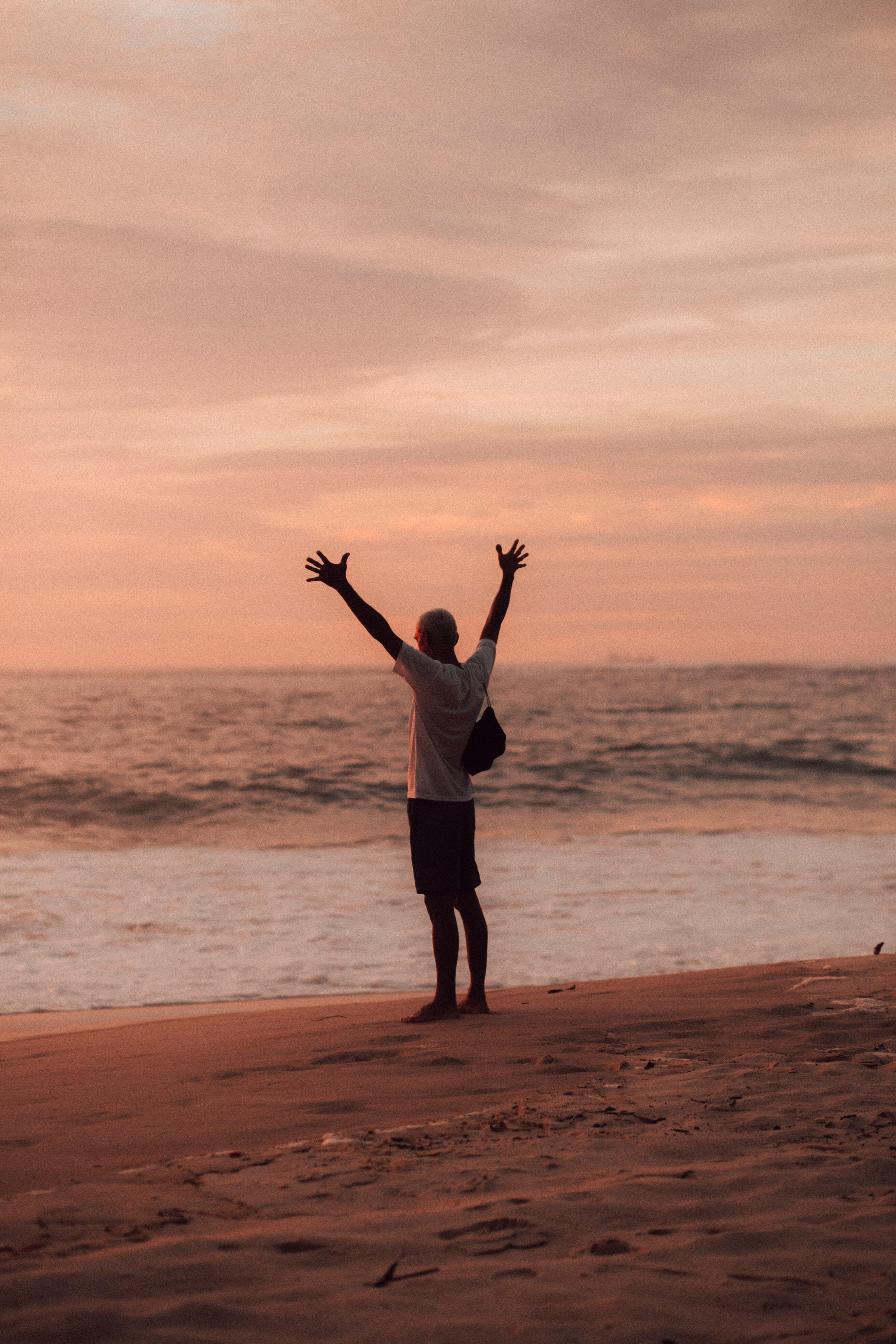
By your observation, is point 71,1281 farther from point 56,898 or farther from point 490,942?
point 56,898

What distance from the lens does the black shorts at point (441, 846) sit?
514cm

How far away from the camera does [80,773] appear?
71.3 ft

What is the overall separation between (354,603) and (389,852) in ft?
29.3

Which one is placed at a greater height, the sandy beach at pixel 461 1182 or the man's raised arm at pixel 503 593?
the man's raised arm at pixel 503 593

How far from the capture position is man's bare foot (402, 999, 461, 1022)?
5230 millimetres

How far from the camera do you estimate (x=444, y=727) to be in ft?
17.0

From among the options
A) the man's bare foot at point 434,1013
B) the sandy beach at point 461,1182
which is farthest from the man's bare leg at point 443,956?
the sandy beach at point 461,1182

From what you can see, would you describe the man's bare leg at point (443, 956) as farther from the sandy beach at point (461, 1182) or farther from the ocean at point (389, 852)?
the ocean at point (389, 852)

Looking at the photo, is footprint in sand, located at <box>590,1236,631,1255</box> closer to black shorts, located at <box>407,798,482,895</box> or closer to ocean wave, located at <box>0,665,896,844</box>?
black shorts, located at <box>407,798,482,895</box>

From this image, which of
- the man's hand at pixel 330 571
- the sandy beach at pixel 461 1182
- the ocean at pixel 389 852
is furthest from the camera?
the ocean at pixel 389 852

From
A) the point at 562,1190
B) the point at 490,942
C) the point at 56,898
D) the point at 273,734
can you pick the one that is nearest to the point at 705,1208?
the point at 562,1190

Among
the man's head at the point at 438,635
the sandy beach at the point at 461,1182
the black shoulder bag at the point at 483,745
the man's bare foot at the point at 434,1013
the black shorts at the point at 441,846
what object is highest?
the man's head at the point at 438,635

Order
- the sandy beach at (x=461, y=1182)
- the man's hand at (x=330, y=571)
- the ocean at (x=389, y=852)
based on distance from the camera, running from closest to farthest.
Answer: the sandy beach at (x=461, y=1182)
the man's hand at (x=330, y=571)
the ocean at (x=389, y=852)

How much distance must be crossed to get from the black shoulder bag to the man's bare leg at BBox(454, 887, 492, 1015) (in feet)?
2.06
